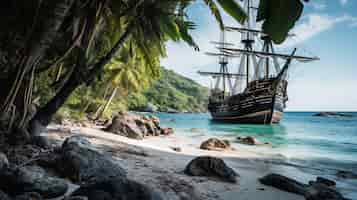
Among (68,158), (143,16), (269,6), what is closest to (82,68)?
(143,16)

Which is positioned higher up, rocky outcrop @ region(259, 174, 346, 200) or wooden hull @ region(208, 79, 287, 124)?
wooden hull @ region(208, 79, 287, 124)

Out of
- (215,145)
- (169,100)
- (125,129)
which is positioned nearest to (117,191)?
(215,145)

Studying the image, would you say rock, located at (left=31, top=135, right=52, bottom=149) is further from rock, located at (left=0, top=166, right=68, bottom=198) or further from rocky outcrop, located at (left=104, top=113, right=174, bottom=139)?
rocky outcrop, located at (left=104, top=113, right=174, bottom=139)

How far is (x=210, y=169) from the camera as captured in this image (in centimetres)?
416

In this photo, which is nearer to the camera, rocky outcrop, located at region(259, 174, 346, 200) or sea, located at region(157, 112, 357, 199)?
rocky outcrop, located at region(259, 174, 346, 200)

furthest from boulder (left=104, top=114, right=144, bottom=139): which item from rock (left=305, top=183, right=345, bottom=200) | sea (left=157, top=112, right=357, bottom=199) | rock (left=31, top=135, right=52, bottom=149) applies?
rock (left=305, top=183, right=345, bottom=200)

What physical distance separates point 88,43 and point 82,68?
492mm

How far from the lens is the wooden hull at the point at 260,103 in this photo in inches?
1204

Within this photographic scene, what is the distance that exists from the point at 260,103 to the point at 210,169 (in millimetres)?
29063

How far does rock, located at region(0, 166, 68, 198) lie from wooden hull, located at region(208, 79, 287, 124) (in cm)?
3075

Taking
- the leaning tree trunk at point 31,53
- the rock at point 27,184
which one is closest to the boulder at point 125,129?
the leaning tree trunk at point 31,53

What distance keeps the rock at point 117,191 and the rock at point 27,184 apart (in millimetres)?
396

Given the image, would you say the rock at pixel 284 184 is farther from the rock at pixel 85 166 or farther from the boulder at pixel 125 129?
the boulder at pixel 125 129

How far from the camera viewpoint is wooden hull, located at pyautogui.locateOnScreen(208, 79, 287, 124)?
30.6 meters
